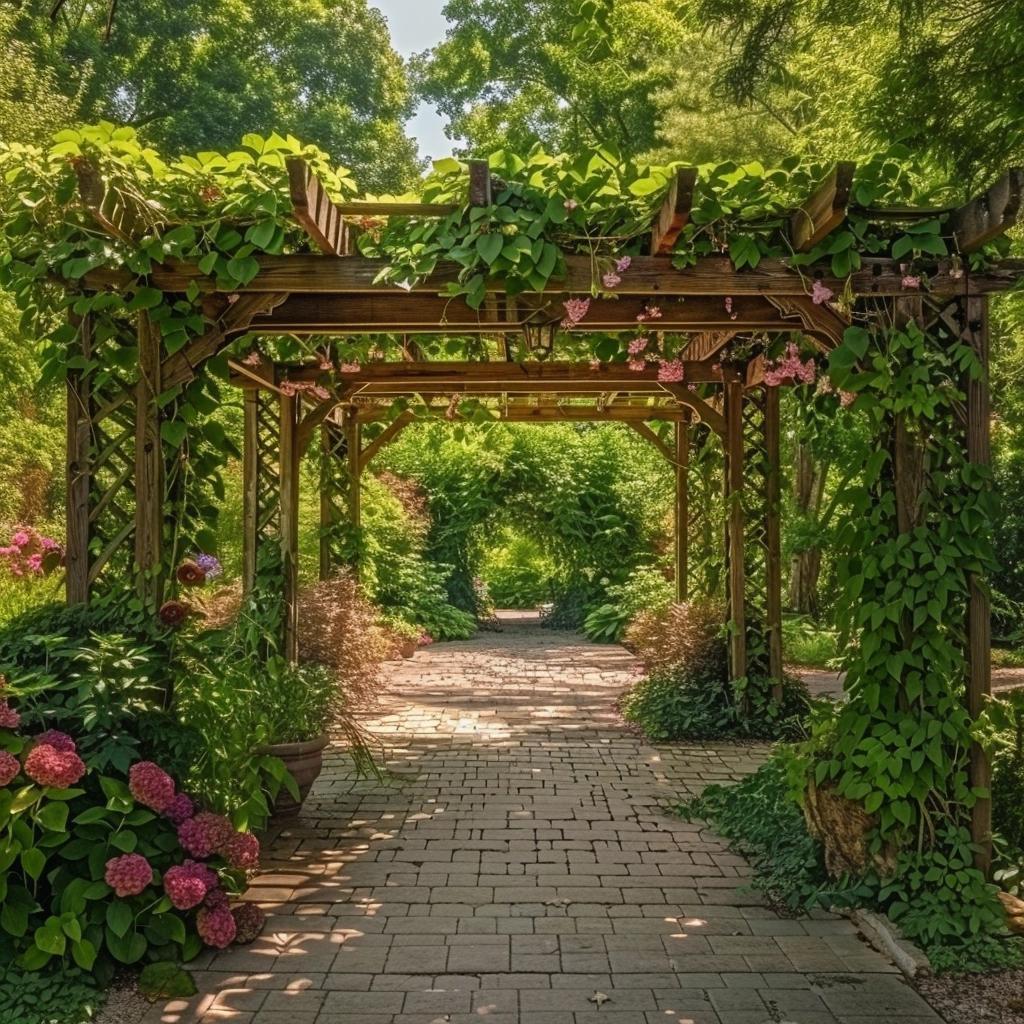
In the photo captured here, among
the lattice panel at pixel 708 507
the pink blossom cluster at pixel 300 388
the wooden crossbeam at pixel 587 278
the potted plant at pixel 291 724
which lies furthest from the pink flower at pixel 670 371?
the potted plant at pixel 291 724

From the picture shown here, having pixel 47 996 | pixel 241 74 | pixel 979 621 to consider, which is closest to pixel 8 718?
pixel 47 996

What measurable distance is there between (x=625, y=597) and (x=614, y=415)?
4.51 m

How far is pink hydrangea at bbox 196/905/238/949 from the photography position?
3621 millimetres

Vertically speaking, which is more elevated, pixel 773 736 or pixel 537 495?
pixel 537 495

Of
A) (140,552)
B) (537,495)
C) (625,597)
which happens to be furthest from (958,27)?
(537,495)

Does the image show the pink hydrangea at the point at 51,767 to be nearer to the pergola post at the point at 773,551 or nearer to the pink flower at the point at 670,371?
the pink flower at the point at 670,371

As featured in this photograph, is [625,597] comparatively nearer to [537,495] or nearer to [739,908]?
[537,495]

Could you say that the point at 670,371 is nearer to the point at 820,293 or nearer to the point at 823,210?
the point at 820,293

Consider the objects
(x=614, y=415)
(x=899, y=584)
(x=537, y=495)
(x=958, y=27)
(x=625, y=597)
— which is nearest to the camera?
(x=899, y=584)

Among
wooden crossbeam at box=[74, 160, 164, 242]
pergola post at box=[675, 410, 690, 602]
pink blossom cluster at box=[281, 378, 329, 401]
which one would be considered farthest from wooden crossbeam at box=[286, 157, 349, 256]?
pergola post at box=[675, 410, 690, 602]

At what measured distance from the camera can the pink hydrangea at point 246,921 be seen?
3.79 meters

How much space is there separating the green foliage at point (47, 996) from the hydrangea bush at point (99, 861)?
0.13ft

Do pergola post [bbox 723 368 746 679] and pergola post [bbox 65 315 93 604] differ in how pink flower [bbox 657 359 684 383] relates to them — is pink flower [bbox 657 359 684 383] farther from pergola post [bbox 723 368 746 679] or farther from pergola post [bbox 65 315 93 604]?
pergola post [bbox 65 315 93 604]

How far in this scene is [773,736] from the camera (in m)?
7.62
